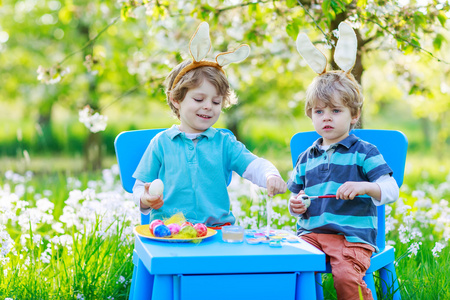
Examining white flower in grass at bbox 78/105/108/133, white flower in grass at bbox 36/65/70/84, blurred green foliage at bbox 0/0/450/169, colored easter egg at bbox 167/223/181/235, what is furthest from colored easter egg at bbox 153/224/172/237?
white flower in grass at bbox 36/65/70/84

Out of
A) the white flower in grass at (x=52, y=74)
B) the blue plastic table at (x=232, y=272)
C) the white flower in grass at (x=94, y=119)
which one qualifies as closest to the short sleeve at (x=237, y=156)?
the blue plastic table at (x=232, y=272)

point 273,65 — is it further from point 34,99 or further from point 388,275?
point 34,99

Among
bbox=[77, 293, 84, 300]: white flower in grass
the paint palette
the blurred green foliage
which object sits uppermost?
the blurred green foliage

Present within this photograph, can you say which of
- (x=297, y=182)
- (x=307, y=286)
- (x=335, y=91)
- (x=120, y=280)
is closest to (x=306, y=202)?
(x=297, y=182)

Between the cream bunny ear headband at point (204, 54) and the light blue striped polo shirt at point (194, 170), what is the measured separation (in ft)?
1.01

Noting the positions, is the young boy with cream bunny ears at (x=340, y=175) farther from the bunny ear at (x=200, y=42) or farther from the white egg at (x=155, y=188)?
the white egg at (x=155, y=188)

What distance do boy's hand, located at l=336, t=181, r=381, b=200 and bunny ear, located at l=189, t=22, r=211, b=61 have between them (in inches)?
35.0

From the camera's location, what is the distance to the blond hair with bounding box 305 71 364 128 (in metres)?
2.44

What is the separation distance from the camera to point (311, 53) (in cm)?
253

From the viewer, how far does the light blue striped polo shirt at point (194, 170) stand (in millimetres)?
2502

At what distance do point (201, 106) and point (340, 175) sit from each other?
718mm

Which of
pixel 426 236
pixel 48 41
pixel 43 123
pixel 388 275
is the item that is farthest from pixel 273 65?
pixel 43 123

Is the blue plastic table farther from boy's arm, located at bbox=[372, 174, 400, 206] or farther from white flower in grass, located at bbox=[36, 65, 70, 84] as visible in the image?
white flower in grass, located at bbox=[36, 65, 70, 84]

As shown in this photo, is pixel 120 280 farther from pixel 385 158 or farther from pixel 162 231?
pixel 385 158
